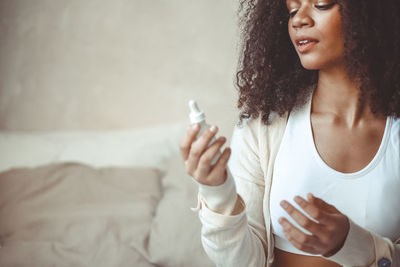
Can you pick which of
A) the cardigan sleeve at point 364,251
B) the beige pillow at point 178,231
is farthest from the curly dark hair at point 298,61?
the beige pillow at point 178,231

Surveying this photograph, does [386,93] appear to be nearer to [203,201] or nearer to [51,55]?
[203,201]

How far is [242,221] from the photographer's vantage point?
2.30 ft

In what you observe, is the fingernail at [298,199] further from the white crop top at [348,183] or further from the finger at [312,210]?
the white crop top at [348,183]

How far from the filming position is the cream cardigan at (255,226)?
2.23ft

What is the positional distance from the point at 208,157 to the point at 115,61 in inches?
56.2

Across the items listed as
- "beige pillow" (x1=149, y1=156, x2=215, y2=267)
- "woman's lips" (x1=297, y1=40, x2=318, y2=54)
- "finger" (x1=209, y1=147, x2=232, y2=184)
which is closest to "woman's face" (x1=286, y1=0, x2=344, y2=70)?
"woman's lips" (x1=297, y1=40, x2=318, y2=54)

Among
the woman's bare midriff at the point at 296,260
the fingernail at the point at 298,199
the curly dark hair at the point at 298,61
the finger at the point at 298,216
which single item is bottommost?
the woman's bare midriff at the point at 296,260

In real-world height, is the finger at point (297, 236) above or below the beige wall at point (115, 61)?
below

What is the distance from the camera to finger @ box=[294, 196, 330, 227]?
0.57 meters

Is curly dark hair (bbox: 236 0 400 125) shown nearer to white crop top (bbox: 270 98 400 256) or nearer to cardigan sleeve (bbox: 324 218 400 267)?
white crop top (bbox: 270 98 400 256)

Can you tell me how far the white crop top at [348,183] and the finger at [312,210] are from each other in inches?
7.0

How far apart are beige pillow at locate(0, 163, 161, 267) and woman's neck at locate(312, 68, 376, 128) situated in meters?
0.62

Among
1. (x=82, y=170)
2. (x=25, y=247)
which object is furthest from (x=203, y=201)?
(x=82, y=170)

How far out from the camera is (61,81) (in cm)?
190
